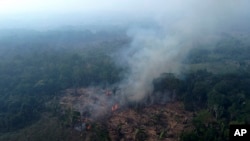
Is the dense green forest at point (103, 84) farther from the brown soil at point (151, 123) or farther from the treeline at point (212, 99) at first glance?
the brown soil at point (151, 123)

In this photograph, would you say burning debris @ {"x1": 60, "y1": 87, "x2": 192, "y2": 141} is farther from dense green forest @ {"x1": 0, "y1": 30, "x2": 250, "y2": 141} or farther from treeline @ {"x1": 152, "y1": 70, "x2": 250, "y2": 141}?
treeline @ {"x1": 152, "y1": 70, "x2": 250, "y2": 141}

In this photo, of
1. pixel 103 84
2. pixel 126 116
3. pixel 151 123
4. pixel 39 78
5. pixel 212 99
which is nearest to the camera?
pixel 151 123

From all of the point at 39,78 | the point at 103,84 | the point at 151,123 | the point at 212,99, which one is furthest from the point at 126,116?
the point at 39,78

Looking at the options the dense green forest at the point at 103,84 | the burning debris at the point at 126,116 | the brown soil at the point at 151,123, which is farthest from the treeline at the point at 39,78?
the brown soil at the point at 151,123

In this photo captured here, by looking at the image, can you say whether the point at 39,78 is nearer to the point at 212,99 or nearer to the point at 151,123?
the point at 151,123

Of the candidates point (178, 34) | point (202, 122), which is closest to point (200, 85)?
point (202, 122)

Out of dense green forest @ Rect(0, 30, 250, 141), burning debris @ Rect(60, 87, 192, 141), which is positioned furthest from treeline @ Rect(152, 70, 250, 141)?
burning debris @ Rect(60, 87, 192, 141)

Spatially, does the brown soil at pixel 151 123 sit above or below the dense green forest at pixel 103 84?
below
